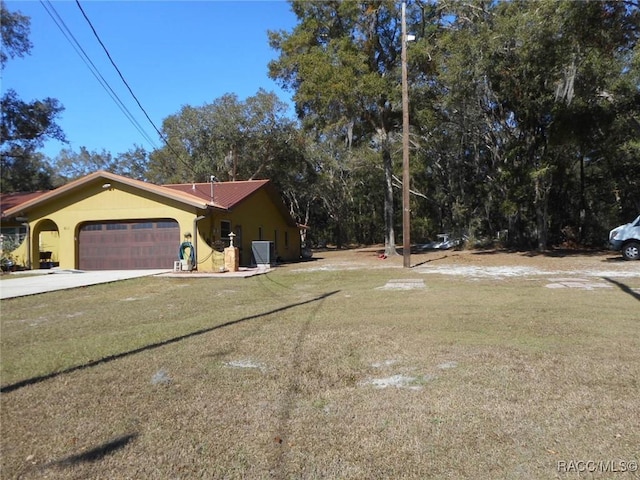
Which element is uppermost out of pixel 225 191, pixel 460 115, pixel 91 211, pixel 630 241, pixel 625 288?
pixel 460 115

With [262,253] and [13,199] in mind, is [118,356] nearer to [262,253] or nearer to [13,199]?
[262,253]

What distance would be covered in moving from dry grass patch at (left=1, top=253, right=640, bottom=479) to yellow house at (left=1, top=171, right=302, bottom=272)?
11.2 m

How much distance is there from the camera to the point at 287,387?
442 cm

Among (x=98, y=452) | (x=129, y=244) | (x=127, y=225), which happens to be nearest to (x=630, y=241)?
(x=129, y=244)

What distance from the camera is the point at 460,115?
2447 cm

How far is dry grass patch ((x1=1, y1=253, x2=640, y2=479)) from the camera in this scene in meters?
3.12

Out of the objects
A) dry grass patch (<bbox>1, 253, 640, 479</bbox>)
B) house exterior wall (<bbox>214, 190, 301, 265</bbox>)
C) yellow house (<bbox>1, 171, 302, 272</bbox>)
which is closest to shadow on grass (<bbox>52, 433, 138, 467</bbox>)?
dry grass patch (<bbox>1, 253, 640, 479</bbox>)

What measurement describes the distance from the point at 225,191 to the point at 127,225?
497 centimetres

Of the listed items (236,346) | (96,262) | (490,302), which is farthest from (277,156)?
(236,346)

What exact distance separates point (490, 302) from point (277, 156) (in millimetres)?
31111

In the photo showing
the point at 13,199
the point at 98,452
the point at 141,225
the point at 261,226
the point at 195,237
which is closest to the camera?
the point at 98,452

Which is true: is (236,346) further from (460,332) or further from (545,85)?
(545,85)

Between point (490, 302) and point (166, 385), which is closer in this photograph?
point (166, 385)

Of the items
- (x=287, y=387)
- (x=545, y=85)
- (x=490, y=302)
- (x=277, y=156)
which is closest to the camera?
(x=287, y=387)
